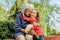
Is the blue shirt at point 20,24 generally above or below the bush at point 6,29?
above

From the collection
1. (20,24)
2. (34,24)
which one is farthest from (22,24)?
(34,24)

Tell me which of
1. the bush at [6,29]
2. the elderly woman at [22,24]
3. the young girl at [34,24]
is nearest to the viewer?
the elderly woman at [22,24]

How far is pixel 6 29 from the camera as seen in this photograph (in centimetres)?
797

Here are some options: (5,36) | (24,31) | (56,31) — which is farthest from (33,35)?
(56,31)

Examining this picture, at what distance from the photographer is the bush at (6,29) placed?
7.86 meters

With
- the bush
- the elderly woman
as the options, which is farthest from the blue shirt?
the bush

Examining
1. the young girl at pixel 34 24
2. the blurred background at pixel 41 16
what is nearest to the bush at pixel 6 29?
the blurred background at pixel 41 16

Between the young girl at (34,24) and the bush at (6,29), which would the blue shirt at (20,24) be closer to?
the young girl at (34,24)

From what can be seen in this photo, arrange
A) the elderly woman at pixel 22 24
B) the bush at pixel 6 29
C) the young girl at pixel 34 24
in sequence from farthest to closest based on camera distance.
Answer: the bush at pixel 6 29 → the young girl at pixel 34 24 → the elderly woman at pixel 22 24

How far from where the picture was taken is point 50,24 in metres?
8.38

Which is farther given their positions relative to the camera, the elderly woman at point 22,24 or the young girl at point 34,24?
the young girl at point 34,24

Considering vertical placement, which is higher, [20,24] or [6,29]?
[20,24]

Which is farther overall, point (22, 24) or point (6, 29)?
point (6, 29)

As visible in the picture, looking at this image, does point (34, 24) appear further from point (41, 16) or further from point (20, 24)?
point (41, 16)
